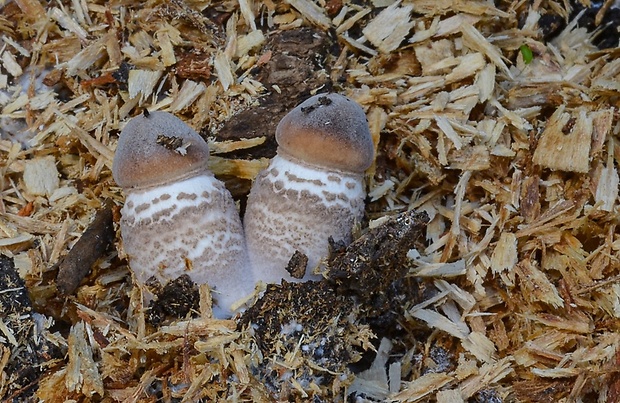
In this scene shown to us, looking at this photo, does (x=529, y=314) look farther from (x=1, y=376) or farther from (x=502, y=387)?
(x=1, y=376)

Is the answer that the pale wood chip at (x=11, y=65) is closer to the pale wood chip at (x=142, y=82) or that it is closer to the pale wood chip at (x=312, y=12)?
the pale wood chip at (x=142, y=82)

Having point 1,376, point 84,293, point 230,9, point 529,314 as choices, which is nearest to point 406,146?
point 529,314

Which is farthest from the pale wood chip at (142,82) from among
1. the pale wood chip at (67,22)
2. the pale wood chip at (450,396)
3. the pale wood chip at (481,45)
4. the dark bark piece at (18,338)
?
the pale wood chip at (450,396)

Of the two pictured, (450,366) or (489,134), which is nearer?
(450,366)

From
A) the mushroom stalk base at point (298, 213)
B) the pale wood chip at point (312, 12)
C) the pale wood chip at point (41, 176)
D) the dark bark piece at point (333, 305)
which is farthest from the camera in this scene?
the pale wood chip at point (312, 12)

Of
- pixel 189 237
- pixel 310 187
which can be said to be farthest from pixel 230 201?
pixel 310 187

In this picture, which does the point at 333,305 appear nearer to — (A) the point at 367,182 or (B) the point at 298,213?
(B) the point at 298,213
